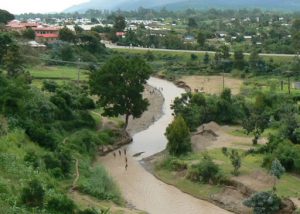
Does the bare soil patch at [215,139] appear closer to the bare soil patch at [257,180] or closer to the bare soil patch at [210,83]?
the bare soil patch at [257,180]

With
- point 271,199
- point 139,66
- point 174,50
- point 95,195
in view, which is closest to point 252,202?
point 271,199

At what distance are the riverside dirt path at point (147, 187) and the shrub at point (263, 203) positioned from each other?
2820mm

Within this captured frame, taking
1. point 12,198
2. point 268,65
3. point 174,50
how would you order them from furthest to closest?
point 174,50 < point 268,65 < point 12,198

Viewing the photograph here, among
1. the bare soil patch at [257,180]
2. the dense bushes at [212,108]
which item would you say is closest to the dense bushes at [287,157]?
the bare soil patch at [257,180]

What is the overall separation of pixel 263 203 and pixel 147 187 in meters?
7.98

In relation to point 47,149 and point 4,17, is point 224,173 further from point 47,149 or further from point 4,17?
point 4,17

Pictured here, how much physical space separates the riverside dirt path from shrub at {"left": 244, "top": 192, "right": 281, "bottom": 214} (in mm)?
2820

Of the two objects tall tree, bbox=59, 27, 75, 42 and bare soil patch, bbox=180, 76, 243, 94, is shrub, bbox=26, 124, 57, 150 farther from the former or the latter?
tall tree, bbox=59, 27, 75, 42

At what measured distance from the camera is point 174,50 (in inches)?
3462

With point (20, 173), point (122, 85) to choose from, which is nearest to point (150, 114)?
point (122, 85)

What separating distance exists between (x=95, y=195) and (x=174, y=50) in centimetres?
6340

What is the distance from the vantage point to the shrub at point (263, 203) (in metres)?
23.7

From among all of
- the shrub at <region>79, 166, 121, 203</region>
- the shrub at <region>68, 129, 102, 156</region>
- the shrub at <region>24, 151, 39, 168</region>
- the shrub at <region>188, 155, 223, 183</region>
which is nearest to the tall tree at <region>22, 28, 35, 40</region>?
the shrub at <region>68, 129, 102, 156</region>

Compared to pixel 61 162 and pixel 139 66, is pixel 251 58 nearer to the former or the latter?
pixel 139 66
